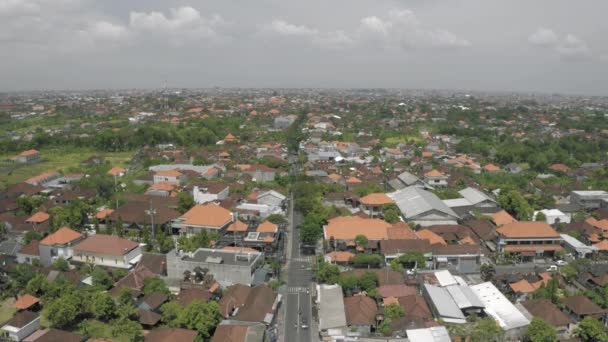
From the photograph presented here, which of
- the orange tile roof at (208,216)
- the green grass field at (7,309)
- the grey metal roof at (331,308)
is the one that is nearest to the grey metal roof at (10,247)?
the green grass field at (7,309)

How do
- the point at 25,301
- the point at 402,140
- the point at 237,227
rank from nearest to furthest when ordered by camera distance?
the point at 25,301 → the point at 237,227 → the point at 402,140

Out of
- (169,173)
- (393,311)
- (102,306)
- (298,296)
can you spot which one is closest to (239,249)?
(298,296)

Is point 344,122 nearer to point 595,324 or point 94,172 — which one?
point 94,172

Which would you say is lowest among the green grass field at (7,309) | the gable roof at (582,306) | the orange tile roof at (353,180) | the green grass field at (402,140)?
the green grass field at (7,309)

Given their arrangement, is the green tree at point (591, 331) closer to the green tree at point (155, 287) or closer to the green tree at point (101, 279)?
the green tree at point (155, 287)

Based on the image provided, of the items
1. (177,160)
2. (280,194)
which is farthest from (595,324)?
(177,160)

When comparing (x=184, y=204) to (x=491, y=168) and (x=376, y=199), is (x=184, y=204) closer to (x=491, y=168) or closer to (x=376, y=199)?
(x=376, y=199)
